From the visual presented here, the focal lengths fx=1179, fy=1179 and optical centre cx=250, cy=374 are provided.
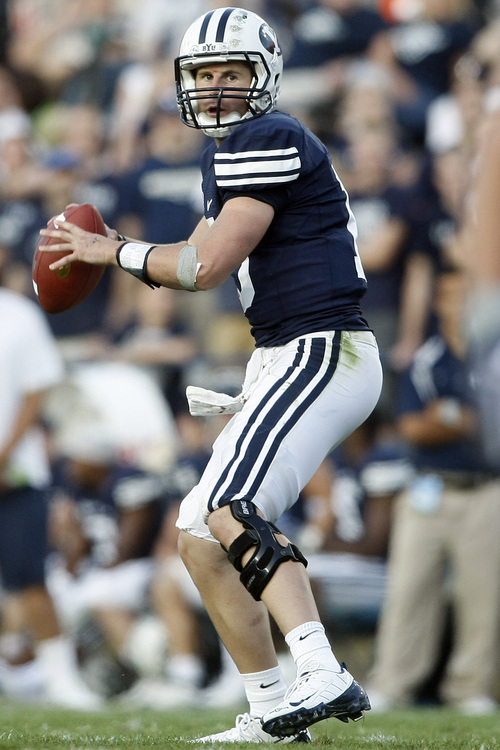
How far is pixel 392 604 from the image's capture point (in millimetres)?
6285

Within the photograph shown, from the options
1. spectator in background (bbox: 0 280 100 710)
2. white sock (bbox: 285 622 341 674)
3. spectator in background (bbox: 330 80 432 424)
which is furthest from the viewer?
Answer: spectator in background (bbox: 330 80 432 424)

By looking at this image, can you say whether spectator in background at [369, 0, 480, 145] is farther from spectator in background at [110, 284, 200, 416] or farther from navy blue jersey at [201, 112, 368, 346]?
navy blue jersey at [201, 112, 368, 346]

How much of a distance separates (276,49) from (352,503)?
12.2 ft

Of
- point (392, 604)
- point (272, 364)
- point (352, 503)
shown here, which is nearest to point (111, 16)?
point (352, 503)

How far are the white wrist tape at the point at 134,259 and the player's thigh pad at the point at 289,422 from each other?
0.46 m

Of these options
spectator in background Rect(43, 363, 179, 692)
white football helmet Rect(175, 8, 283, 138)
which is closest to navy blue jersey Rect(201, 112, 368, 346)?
white football helmet Rect(175, 8, 283, 138)

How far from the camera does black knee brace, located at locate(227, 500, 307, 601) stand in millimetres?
3100

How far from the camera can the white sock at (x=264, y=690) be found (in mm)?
3402

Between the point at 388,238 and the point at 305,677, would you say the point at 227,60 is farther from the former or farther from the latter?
Answer: the point at 388,238

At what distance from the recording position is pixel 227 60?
3.51 metres

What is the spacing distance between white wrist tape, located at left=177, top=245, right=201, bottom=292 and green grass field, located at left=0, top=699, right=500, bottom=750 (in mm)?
1257

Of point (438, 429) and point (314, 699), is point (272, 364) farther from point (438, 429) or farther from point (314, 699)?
point (438, 429)

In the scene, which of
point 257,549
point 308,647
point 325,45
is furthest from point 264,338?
point 325,45

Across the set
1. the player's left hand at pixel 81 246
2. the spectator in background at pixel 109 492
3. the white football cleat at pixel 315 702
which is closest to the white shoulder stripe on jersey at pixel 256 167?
the player's left hand at pixel 81 246
